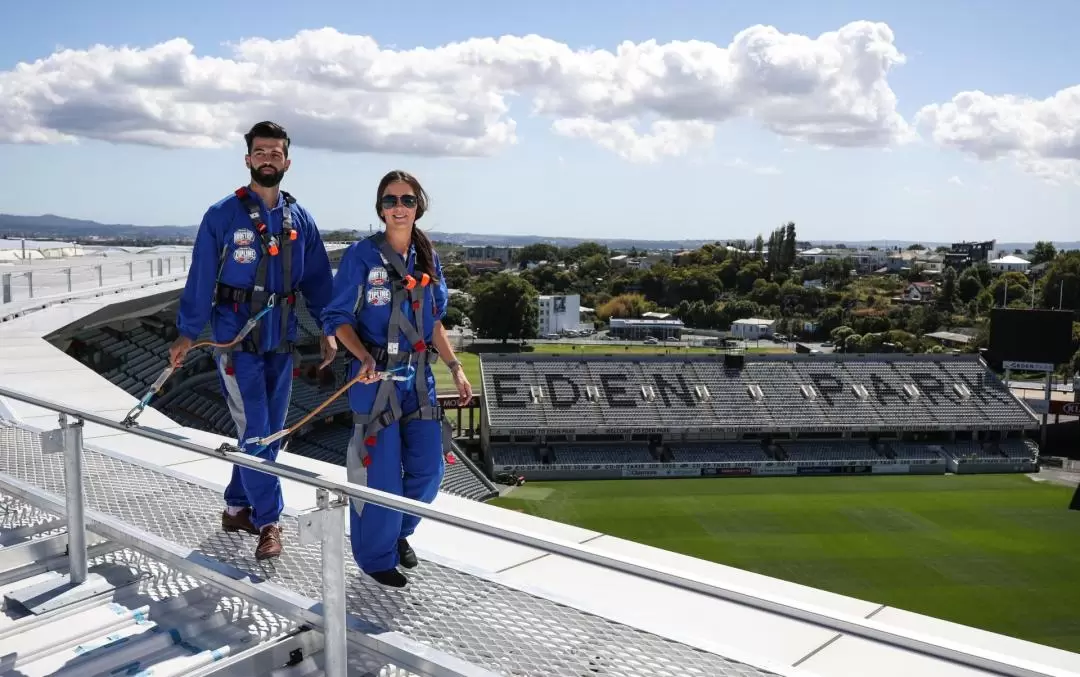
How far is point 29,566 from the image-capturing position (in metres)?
3.03

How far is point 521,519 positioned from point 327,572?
129 centimetres

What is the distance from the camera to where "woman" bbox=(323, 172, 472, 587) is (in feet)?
10.0

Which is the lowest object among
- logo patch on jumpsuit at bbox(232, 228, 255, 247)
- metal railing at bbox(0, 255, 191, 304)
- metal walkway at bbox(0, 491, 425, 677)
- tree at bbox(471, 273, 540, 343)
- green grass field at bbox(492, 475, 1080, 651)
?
green grass field at bbox(492, 475, 1080, 651)

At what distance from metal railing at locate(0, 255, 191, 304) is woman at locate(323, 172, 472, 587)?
10.5 metres

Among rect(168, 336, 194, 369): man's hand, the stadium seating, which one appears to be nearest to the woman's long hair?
rect(168, 336, 194, 369): man's hand

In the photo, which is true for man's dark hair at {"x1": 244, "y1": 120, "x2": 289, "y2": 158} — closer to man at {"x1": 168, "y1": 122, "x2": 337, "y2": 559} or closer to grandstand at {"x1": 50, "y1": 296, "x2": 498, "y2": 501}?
man at {"x1": 168, "y1": 122, "x2": 337, "y2": 559}

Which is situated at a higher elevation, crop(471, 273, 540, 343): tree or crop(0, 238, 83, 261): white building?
crop(0, 238, 83, 261): white building

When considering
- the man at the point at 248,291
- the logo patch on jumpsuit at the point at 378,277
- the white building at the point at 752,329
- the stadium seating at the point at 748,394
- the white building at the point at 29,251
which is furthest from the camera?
the white building at the point at 752,329

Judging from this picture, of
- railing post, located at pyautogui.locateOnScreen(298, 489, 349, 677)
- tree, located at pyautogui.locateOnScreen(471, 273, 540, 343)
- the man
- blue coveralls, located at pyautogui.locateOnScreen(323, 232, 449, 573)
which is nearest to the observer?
railing post, located at pyautogui.locateOnScreen(298, 489, 349, 677)

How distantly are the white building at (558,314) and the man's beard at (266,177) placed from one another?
7832cm

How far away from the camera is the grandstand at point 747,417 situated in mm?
38406

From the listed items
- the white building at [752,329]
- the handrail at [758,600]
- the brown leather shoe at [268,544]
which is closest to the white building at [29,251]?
the brown leather shoe at [268,544]

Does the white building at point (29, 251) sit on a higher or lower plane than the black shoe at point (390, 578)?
higher

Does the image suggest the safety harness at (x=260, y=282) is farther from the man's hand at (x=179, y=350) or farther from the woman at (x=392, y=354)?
the woman at (x=392, y=354)
